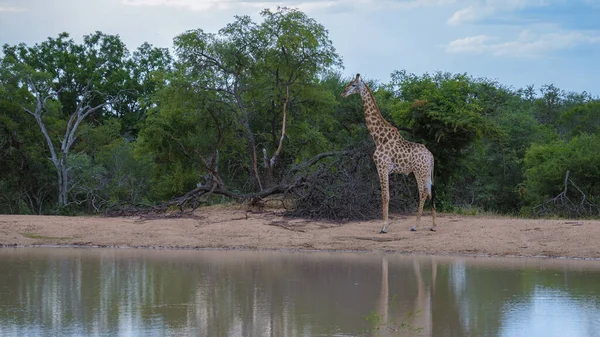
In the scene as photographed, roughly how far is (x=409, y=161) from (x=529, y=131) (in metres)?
15.7

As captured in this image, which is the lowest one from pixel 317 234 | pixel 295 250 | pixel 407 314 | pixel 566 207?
pixel 407 314

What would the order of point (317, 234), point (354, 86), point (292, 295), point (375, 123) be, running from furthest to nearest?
1. point (375, 123)
2. point (354, 86)
3. point (317, 234)
4. point (292, 295)

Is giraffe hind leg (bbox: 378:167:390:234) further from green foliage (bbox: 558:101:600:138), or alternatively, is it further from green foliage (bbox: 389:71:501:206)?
green foliage (bbox: 558:101:600:138)

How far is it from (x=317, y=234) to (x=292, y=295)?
6.66m

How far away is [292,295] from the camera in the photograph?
10.7 metres

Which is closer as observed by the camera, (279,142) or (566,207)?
(566,207)

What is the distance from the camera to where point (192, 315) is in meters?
9.27

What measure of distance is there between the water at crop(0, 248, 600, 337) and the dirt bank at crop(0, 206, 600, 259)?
97cm

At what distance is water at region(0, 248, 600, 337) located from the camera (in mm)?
8617

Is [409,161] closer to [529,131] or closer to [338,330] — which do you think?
[338,330]

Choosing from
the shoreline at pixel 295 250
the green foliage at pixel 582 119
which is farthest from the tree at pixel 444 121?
the green foliage at pixel 582 119

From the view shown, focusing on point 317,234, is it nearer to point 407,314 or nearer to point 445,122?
point 445,122

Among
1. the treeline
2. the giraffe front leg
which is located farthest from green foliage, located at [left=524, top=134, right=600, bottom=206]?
the giraffe front leg

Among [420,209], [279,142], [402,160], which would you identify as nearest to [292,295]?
[420,209]
